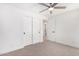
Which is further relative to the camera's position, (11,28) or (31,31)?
(31,31)

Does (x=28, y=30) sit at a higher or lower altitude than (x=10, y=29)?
lower

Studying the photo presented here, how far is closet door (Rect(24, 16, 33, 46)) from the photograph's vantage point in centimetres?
407

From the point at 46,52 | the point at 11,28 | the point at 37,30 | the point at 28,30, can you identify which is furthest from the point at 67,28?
the point at 11,28

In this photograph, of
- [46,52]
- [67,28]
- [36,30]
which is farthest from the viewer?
[36,30]

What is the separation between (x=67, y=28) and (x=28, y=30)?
2292 millimetres

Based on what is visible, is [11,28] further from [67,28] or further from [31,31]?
[67,28]

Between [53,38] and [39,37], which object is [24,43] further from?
[53,38]

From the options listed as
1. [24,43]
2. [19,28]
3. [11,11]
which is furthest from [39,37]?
[11,11]

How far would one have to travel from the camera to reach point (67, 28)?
4.25 meters

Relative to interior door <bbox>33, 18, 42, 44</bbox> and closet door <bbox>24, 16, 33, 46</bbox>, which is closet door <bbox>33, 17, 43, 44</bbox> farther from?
closet door <bbox>24, 16, 33, 46</bbox>

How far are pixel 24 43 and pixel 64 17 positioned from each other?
282 cm

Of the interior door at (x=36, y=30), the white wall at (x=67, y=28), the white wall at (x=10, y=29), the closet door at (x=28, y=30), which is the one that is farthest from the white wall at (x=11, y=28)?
the white wall at (x=67, y=28)

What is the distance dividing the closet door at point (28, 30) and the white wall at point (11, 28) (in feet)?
1.05

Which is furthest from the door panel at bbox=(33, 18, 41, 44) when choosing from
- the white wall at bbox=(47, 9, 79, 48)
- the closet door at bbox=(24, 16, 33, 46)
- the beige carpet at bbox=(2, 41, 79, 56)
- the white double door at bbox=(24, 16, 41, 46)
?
the beige carpet at bbox=(2, 41, 79, 56)
